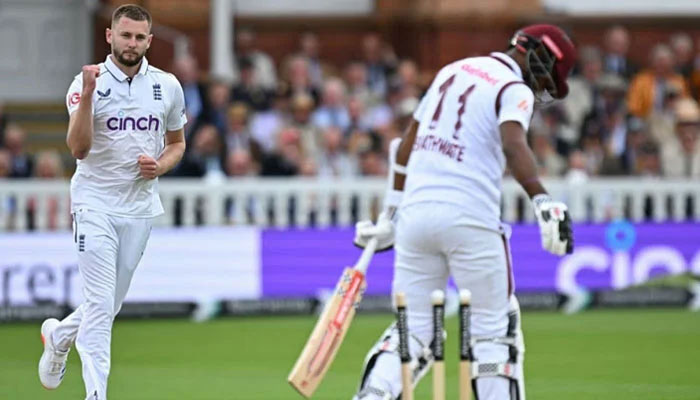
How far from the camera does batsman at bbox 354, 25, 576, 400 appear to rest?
307 inches

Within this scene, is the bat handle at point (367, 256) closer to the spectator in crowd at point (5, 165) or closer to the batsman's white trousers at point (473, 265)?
the batsman's white trousers at point (473, 265)

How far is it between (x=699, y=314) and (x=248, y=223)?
470cm

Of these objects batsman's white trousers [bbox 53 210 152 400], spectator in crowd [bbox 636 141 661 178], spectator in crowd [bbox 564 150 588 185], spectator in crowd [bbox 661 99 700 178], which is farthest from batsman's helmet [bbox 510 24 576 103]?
spectator in crowd [bbox 661 99 700 178]

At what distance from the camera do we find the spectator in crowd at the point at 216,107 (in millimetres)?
18359

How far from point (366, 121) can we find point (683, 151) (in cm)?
368

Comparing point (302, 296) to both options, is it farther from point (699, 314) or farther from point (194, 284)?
point (699, 314)

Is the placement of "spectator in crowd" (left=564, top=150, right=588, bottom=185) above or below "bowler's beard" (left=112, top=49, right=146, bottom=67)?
below

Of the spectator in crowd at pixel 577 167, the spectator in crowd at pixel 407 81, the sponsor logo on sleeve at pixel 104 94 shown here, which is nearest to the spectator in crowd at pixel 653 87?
the spectator in crowd at pixel 577 167

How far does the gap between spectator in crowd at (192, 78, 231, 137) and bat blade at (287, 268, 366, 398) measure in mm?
9995

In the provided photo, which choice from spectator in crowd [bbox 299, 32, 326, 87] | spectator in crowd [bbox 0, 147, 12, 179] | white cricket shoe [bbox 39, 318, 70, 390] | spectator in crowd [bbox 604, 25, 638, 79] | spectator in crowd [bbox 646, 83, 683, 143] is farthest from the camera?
spectator in crowd [bbox 604, 25, 638, 79]

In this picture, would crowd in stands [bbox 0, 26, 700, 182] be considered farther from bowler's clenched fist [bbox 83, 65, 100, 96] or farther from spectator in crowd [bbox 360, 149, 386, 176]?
bowler's clenched fist [bbox 83, 65, 100, 96]

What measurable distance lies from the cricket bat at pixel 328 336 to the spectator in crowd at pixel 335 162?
386 inches

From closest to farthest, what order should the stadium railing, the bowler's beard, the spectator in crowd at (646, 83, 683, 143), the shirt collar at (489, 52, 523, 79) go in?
1. the shirt collar at (489, 52, 523, 79)
2. the bowler's beard
3. the stadium railing
4. the spectator in crowd at (646, 83, 683, 143)

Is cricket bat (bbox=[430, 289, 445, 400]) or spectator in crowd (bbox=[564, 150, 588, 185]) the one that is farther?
spectator in crowd (bbox=[564, 150, 588, 185])
